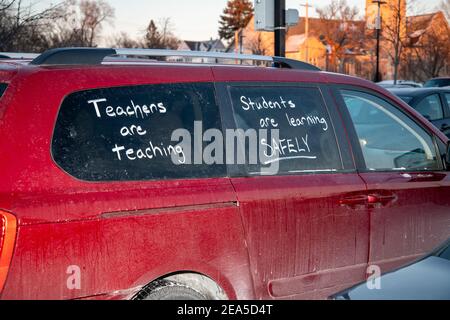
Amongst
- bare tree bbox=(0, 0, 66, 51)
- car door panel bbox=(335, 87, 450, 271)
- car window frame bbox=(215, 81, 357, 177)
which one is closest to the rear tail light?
car window frame bbox=(215, 81, 357, 177)

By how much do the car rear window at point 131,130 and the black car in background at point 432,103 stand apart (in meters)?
7.47

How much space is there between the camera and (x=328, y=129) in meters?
3.57

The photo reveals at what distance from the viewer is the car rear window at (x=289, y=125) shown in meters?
3.27

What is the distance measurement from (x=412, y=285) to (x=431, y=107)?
7968mm

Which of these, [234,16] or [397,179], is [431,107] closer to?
[397,179]

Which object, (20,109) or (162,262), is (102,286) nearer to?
(162,262)

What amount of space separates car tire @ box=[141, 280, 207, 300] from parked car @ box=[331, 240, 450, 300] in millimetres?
735

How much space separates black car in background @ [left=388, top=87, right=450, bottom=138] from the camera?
31.9 ft

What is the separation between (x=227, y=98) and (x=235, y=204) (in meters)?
0.65

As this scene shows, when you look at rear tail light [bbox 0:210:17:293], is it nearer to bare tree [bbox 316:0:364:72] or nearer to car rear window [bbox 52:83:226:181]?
car rear window [bbox 52:83:226:181]

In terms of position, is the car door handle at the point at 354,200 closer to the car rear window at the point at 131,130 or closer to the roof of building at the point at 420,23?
the car rear window at the point at 131,130

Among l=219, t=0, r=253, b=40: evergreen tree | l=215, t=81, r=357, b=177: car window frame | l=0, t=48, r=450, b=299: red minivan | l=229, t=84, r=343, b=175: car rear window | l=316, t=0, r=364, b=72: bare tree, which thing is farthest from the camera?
l=219, t=0, r=253, b=40: evergreen tree

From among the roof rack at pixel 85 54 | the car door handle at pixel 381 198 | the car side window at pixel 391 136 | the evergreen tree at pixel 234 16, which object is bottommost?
the car door handle at pixel 381 198

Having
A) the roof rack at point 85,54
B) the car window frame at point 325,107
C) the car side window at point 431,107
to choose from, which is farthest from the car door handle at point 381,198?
the car side window at point 431,107
